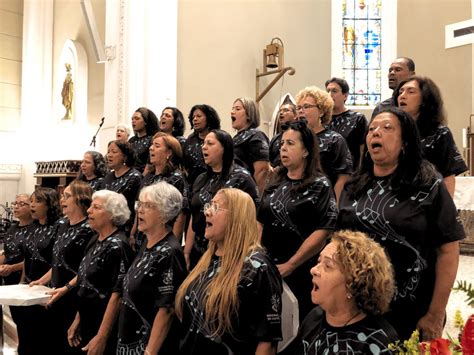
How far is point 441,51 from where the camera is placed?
11289 millimetres

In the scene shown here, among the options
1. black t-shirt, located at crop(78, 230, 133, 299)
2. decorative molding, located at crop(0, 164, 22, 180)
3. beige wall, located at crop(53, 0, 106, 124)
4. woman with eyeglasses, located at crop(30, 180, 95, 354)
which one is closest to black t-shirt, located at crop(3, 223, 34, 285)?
woman with eyeglasses, located at crop(30, 180, 95, 354)

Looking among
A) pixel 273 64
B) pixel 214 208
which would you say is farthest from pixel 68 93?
pixel 214 208

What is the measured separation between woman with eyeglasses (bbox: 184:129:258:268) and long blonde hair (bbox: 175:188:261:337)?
3.11 ft

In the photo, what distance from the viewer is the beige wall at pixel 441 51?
10.9m

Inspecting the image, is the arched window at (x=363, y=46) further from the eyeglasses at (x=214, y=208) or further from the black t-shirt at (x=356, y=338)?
the black t-shirt at (x=356, y=338)

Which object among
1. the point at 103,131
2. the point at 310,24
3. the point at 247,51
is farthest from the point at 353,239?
the point at 310,24

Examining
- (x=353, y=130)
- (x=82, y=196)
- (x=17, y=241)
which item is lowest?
(x=17, y=241)

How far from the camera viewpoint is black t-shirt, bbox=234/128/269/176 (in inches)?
179

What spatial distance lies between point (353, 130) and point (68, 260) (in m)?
2.21

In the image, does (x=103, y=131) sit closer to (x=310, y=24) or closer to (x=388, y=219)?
(x=310, y=24)

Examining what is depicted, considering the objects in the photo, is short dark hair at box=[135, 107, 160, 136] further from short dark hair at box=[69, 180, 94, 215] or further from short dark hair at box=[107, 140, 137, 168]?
short dark hair at box=[69, 180, 94, 215]

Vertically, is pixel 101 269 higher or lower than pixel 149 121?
lower

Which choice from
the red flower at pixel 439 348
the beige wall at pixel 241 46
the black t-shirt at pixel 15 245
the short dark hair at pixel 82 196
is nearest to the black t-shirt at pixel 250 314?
the red flower at pixel 439 348

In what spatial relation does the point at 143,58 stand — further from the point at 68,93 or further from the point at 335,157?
the point at 335,157
